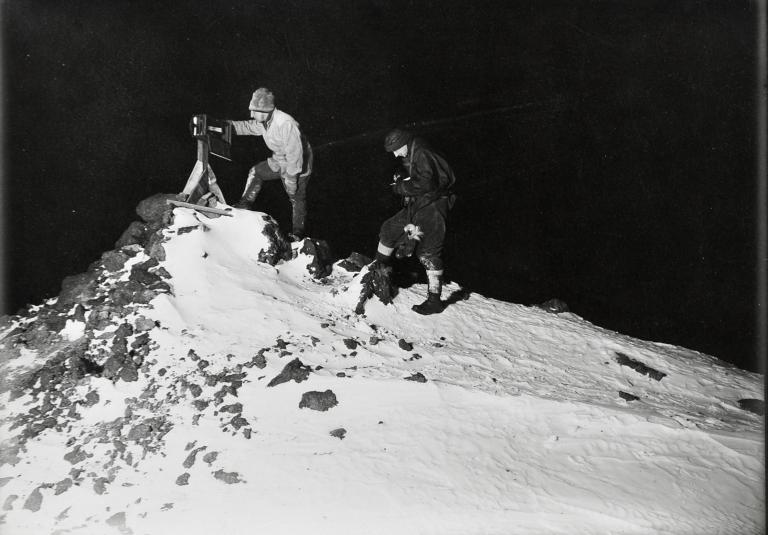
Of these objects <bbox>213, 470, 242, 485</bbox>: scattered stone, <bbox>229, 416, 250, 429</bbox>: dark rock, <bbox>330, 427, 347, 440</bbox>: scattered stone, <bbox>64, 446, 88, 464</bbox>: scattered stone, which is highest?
<bbox>229, 416, 250, 429</bbox>: dark rock

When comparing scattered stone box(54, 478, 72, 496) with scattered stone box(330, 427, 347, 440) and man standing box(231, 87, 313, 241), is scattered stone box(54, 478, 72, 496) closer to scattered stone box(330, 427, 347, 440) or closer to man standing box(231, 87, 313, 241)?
scattered stone box(330, 427, 347, 440)

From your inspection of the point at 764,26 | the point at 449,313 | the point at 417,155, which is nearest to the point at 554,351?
the point at 449,313

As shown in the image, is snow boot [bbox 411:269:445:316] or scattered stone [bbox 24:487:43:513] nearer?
scattered stone [bbox 24:487:43:513]

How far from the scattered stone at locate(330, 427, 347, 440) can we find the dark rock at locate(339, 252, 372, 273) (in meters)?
2.41

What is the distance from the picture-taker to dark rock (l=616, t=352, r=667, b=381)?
4.26 meters

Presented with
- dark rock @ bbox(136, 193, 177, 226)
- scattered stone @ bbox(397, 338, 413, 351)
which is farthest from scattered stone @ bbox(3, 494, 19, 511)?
dark rock @ bbox(136, 193, 177, 226)

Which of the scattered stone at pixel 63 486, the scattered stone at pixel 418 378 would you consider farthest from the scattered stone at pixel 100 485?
the scattered stone at pixel 418 378

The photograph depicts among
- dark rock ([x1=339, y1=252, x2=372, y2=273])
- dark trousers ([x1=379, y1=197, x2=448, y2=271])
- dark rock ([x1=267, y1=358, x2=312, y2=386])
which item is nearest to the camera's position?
dark rock ([x1=267, y1=358, x2=312, y2=386])

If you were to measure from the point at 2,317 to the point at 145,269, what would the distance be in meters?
1.19

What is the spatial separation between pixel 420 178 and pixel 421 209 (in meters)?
0.27

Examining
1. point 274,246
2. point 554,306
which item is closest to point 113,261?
point 274,246

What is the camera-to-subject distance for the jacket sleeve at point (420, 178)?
168 inches

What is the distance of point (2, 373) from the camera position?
11.6 feet

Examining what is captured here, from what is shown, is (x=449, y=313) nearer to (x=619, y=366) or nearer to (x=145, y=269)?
(x=619, y=366)
